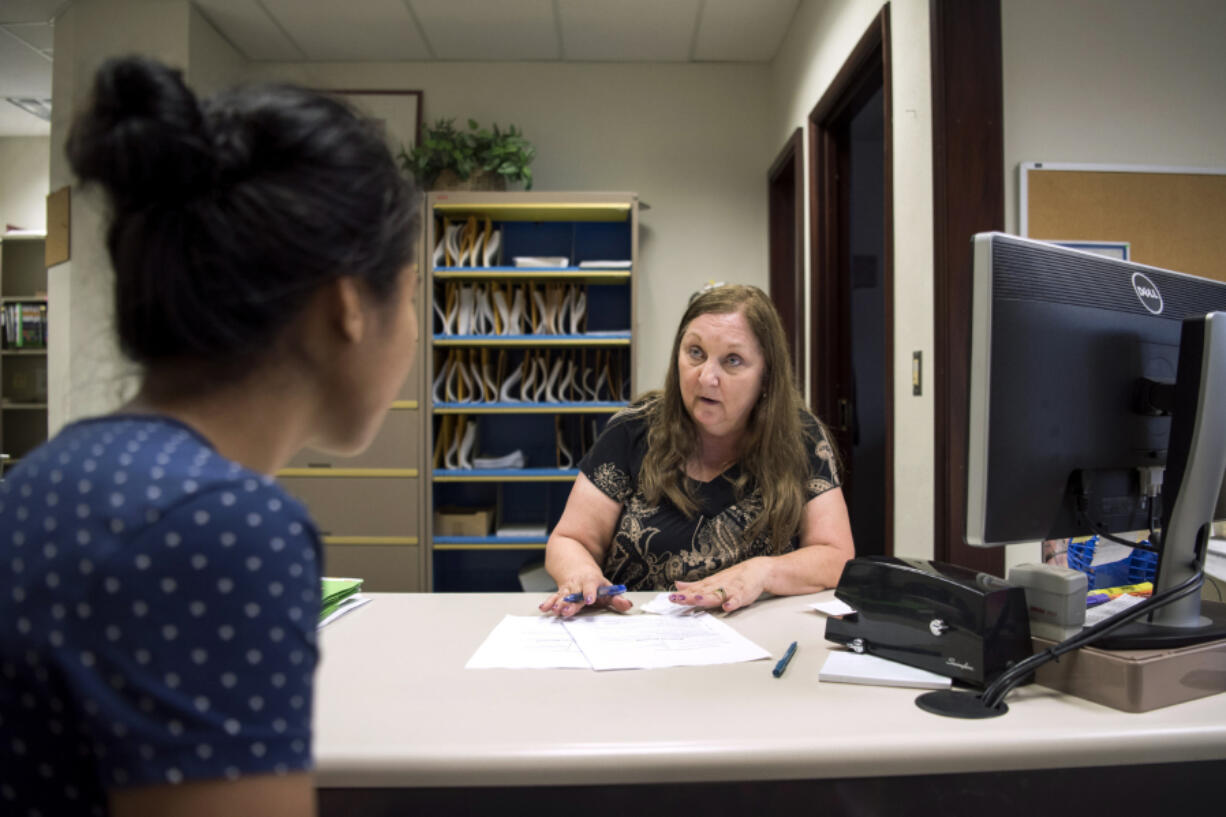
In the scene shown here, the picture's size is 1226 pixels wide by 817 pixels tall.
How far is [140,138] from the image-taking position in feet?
1.53

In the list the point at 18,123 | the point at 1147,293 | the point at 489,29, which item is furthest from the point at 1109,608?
the point at 18,123

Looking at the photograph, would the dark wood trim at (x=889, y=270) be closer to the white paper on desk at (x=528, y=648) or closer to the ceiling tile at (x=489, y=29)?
the white paper on desk at (x=528, y=648)

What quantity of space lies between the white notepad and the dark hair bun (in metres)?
0.83

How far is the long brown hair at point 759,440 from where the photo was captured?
4.90ft

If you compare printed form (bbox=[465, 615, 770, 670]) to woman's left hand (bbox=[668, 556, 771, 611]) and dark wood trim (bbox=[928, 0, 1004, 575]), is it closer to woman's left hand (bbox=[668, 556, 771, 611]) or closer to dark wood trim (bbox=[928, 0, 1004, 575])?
woman's left hand (bbox=[668, 556, 771, 611])

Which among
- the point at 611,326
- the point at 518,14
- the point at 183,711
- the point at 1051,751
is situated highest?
the point at 518,14

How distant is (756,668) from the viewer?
949 mm

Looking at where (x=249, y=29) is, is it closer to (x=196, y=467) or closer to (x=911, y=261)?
(x=911, y=261)

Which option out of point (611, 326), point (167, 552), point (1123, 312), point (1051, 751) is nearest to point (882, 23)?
point (1123, 312)

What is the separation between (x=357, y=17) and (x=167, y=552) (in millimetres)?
3676

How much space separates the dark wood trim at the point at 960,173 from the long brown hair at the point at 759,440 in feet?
1.47

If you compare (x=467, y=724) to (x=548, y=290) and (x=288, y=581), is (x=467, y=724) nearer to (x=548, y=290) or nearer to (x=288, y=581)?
(x=288, y=581)

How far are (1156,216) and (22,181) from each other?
259 inches

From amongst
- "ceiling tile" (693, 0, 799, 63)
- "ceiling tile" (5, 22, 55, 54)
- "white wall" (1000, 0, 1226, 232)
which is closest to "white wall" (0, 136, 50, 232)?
"ceiling tile" (5, 22, 55, 54)
